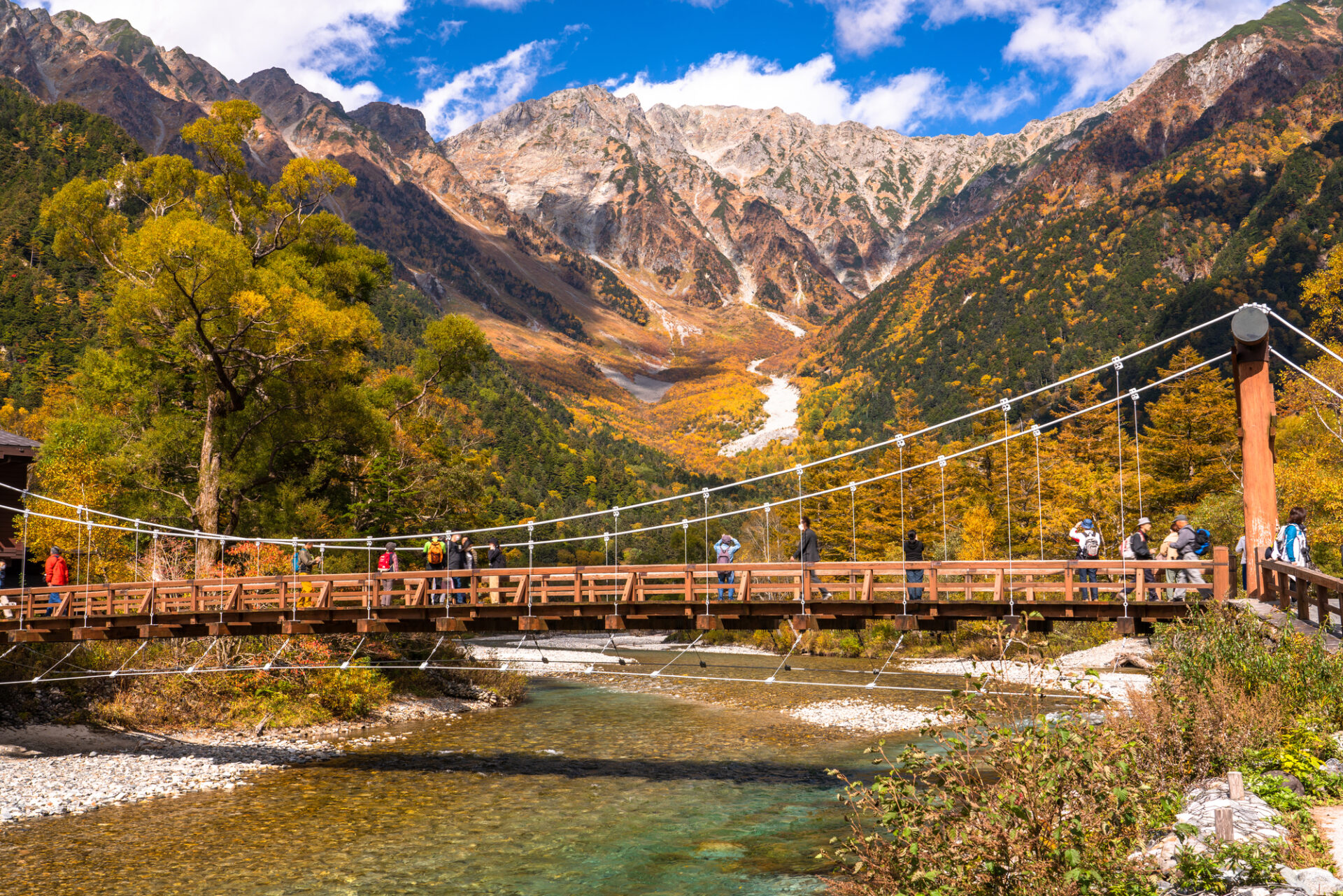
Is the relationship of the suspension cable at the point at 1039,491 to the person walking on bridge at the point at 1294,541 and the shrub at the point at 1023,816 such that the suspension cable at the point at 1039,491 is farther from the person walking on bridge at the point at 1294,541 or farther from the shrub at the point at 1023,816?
the shrub at the point at 1023,816

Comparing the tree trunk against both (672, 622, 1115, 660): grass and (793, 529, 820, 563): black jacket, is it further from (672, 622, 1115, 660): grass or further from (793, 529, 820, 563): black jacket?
(672, 622, 1115, 660): grass

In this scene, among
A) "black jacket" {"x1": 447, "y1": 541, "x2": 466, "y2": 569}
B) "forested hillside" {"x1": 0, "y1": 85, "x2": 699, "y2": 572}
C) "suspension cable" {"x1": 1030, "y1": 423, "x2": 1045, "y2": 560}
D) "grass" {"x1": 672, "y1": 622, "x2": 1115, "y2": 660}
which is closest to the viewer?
"suspension cable" {"x1": 1030, "y1": 423, "x2": 1045, "y2": 560}

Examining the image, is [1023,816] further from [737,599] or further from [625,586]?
[625,586]

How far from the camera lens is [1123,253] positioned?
110 metres

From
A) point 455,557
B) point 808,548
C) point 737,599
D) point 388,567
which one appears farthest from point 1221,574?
point 388,567

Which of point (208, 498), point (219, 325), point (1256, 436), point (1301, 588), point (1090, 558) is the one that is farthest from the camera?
point (208, 498)

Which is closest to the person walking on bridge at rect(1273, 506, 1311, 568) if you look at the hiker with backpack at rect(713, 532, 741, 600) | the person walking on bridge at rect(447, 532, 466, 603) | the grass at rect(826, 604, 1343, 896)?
the grass at rect(826, 604, 1343, 896)

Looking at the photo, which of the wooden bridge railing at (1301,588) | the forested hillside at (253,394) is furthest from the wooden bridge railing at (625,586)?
the forested hillside at (253,394)

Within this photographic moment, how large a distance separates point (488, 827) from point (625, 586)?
4499 mm

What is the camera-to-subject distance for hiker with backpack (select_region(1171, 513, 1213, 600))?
15.3 meters

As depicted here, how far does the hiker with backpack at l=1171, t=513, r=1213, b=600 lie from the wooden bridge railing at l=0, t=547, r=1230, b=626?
0.25m

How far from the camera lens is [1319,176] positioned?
89375 millimetres

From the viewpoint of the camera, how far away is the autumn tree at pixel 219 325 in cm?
2248

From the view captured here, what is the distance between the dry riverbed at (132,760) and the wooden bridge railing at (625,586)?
2.72 m
